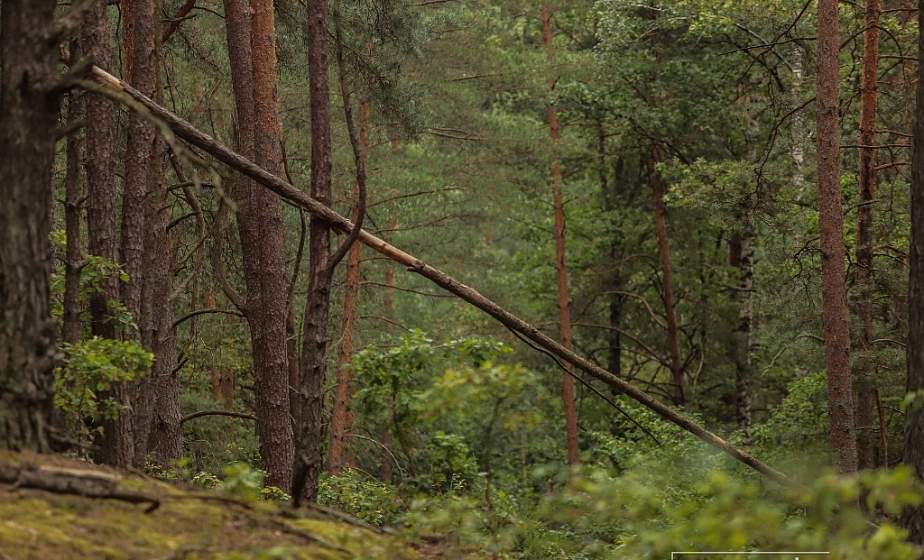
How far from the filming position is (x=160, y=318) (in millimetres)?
11484

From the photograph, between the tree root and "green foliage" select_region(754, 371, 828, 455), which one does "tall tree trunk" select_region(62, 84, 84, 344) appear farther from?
"green foliage" select_region(754, 371, 828, 455)

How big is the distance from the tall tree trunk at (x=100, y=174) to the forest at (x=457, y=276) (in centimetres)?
2

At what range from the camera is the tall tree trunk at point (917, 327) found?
6.38 meters

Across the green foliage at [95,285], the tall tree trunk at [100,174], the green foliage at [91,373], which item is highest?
the tall tree trunk at [100,174]

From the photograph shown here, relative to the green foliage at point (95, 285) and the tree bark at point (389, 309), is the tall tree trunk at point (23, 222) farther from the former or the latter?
the tree bark at point (389, 309)

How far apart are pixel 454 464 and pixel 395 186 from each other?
1489cm

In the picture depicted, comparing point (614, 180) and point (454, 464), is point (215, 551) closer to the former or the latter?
point (454, 464)

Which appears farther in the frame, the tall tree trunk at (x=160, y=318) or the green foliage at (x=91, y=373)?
the tall tree trunk at (x=160, y=318)

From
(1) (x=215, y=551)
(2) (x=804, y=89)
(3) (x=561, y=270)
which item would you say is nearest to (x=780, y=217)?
(2) (x=804, y=89)

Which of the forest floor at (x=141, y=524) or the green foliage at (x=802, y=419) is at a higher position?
the forest floor at (x=141, y=524)

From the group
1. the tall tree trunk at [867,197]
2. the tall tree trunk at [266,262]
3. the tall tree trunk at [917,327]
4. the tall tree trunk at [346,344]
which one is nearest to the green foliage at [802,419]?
the tall tree trunk at [867,197]

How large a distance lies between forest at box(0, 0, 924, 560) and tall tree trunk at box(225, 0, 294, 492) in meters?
0.04

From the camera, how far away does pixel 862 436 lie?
613 inches

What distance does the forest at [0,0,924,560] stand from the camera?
4.25 meters
